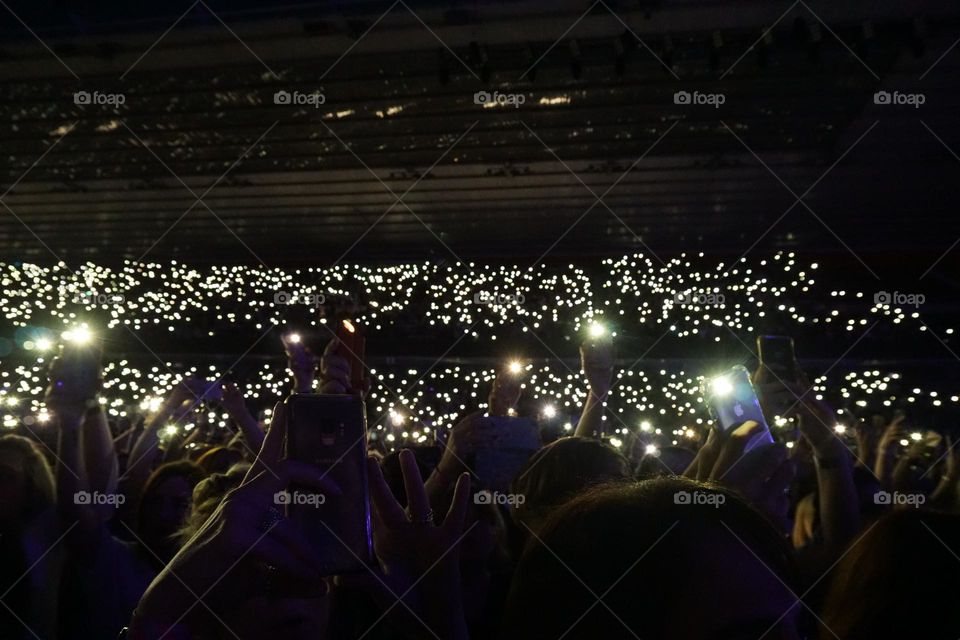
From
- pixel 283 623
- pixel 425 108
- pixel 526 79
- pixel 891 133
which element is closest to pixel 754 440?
pixel 283 623

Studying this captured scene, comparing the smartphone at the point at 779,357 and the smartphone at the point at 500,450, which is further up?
the smartphone at the point at 779,357

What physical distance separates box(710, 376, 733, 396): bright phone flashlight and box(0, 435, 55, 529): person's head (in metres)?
2.72

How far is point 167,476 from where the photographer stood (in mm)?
3125

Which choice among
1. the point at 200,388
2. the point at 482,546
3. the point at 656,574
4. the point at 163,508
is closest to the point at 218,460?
the point at 200,388

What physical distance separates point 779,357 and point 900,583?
223 centimetres

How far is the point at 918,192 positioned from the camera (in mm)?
7016

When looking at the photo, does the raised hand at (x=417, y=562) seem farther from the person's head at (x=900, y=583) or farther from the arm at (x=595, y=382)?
the arm at (x=595, y=382)

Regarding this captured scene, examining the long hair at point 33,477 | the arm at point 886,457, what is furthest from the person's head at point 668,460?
the long hair at point 33,477

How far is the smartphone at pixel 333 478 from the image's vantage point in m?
1.15

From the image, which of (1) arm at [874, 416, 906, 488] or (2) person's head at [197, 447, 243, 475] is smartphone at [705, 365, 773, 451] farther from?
(2) person's head at [197, 447, 243, 475]

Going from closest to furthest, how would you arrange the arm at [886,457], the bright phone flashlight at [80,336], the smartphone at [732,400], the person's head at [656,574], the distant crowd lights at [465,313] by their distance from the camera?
1. the person's head at [656,574]
2. the bright phone flashlight at [80,336]
3. the smartphone at [732,400]
4. the arm at [886,457]
5. the distant crowd lights at [465,313]

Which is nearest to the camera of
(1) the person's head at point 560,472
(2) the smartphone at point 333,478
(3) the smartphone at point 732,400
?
(2) the smartphone at point 333,478

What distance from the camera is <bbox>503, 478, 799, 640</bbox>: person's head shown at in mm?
857

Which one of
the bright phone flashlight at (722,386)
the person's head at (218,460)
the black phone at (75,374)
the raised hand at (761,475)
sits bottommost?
the raised hand at (761,475)
